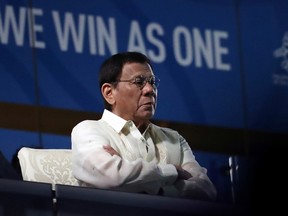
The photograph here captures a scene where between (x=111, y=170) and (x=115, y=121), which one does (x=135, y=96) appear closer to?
(x=115, y=121)

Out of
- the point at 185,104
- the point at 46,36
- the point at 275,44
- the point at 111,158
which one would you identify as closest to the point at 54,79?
the point at 46,36

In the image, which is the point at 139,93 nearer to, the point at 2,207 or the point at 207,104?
the point at 2,207

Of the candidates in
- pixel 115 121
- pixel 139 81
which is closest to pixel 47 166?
pixel 115 121

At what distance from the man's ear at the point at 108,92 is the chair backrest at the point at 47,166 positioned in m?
0.20

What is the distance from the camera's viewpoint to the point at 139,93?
3.48m

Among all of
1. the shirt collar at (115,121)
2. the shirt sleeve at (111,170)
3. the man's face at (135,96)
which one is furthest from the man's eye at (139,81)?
the shirt sleeve at (111,170)

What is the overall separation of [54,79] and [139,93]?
63.3 inches

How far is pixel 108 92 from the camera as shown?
3.51 meters

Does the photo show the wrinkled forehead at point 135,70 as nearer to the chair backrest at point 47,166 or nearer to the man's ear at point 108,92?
the man's ear at point 108,92

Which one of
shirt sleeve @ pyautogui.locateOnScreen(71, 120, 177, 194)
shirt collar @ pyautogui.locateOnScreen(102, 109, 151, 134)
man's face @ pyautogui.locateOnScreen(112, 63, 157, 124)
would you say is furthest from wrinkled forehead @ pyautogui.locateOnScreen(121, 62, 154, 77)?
shirt sleeve @ pyautogui.locateOnScreen(71, 120, 177, 194)

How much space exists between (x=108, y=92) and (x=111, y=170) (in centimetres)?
37

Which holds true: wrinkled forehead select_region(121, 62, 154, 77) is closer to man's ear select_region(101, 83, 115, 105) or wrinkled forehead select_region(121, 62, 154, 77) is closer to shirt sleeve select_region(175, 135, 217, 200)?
man's ear select_region(101, 83, 115, 105)

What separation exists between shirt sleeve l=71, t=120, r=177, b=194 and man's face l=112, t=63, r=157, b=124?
0.55ft

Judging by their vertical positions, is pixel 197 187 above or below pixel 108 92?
below
